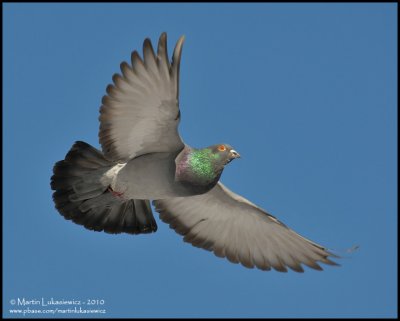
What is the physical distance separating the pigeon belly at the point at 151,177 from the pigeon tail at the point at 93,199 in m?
0.33

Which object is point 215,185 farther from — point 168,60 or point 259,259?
point 168,60

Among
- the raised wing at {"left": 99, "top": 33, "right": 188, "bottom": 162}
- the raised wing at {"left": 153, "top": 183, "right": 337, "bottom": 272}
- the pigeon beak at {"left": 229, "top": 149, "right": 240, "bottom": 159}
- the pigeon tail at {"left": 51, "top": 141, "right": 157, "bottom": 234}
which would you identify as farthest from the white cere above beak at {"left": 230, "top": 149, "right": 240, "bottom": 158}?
the pigeon tail at {"left": 51, "top": 141, "right": 157, "bottom": 234}

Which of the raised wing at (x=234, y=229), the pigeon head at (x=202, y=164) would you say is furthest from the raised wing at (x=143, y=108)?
the raised wing at (x=234, y=229)

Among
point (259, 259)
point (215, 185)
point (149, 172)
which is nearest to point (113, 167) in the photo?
point (149, 172)

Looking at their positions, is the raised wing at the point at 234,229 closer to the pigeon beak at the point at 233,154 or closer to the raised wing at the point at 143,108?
the pigeon beak at the point at 233,154

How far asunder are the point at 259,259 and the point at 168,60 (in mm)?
5178

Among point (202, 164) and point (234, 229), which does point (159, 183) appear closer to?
point (202, 164)

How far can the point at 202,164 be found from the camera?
531 inches

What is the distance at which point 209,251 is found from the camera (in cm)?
1536

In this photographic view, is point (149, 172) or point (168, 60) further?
point (149, 172)

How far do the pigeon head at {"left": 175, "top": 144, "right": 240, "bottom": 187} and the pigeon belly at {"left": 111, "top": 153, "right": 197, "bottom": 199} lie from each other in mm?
158

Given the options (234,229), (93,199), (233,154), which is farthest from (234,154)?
(93,199)

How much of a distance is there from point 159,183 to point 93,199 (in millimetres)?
1519

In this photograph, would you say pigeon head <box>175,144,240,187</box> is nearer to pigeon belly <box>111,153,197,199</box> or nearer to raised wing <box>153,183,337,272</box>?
pigeon belly <box>111,153,197,199</box>
